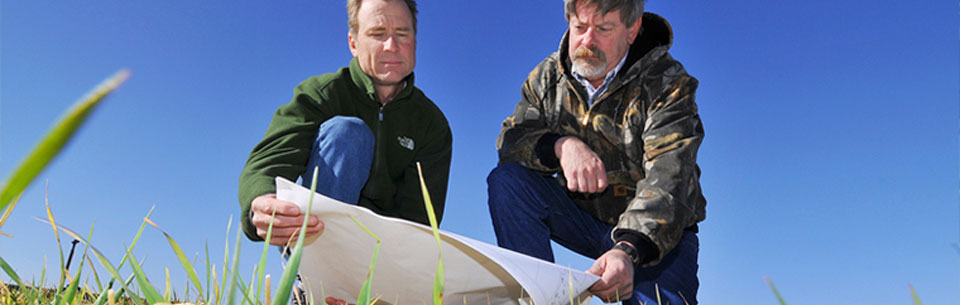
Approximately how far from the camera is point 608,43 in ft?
9.26

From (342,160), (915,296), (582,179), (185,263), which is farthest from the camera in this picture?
(582,179)

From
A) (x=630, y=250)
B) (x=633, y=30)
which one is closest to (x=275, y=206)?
(x=630, y=250)

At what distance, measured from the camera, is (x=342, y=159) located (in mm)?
2314

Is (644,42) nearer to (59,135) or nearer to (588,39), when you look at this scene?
(588,39)

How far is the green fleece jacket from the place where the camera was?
2.55 m

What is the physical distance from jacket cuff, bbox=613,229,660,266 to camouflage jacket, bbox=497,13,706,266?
0.49 ft

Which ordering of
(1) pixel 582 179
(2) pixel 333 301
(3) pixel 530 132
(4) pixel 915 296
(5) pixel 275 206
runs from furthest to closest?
1. (3) pixel 530 132
2. (1) pixel 582 179
3. (2) pixel 333 301
4. (5) pixel 275 206
5. (4) pixel 915 296

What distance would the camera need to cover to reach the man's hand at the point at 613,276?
192 centimetres

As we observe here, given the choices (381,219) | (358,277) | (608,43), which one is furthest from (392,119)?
(381,219)

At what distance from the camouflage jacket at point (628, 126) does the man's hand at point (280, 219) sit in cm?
124

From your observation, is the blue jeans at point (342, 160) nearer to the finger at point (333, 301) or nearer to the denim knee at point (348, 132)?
the denim knee at point (348, 132)

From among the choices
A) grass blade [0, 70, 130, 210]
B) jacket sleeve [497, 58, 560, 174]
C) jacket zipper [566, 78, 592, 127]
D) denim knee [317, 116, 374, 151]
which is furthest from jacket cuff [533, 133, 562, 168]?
grass blade [0, 70, 130, 210]

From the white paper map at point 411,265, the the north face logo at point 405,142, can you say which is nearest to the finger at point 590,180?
the white paper map at point 411,265

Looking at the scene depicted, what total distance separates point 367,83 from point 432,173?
505 millimetres
